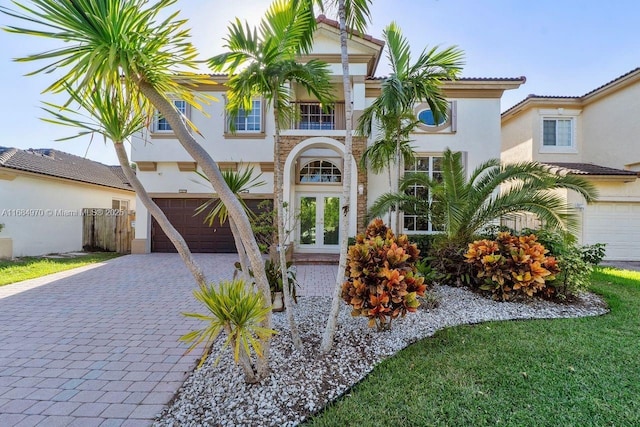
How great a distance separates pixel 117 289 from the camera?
8.24m

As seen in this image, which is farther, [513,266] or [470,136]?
[470,136]

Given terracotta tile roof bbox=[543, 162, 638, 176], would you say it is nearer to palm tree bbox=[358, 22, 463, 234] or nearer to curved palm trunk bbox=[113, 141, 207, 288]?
palm tree bbox=[358, 22, 463, 234]

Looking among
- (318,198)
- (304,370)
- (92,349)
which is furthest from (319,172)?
(304,370)

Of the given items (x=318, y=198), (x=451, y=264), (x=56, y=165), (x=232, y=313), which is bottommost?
(x=451, y=264)

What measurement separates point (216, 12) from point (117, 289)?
7.39m

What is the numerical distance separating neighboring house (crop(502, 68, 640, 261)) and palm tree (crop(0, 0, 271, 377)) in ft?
46.6

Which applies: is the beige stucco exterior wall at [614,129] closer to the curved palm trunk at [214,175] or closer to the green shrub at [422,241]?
the green shrub at [422,241]

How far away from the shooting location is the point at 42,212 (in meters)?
14.2

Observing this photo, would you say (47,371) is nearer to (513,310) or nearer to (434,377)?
(434,377)

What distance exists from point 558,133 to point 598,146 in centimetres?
176

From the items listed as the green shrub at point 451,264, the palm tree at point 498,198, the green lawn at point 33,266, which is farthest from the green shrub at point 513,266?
the green lawn at point 33,266

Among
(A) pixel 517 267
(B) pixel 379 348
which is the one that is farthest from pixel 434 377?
(A) pixel 517 267

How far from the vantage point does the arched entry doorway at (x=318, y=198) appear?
13672 mm

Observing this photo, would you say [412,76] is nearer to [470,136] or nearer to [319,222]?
[470,136]
